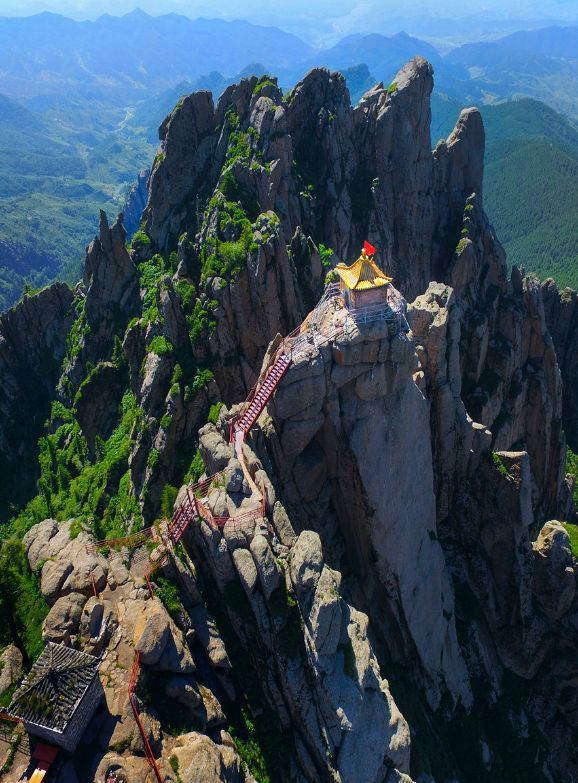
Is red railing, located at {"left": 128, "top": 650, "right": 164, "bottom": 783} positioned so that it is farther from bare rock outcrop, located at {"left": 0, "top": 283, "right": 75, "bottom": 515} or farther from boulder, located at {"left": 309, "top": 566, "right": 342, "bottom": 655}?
bare rock outcrop, located at {"left": 0, "top": 283, "right": 75, "bottom": 515}

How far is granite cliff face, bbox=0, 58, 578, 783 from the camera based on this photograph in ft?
106

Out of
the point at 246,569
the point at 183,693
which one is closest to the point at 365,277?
the point at 246,569

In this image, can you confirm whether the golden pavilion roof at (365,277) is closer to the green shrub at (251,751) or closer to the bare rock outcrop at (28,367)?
the green shrub at (251,751)

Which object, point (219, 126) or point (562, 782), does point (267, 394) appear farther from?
point (219, 126)

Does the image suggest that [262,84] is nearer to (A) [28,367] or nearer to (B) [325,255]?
(B) [325,255]

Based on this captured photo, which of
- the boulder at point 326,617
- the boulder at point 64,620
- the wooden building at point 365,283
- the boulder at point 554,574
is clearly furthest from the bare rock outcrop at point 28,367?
the boulder at point 554,574

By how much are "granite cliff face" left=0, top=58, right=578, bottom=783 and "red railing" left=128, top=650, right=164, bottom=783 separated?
50cm

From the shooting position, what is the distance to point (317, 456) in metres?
45.2

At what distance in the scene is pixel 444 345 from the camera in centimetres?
→ 5478

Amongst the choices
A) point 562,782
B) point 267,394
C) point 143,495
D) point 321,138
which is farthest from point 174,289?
point 562,782

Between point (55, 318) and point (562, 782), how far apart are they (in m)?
79.4

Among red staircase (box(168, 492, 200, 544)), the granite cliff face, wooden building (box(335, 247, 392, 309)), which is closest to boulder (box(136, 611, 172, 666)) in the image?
the granite cliff face

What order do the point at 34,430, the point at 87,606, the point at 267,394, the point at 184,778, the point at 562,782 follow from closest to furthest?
the point at 184,778 → the point at 87,606 → the point at 267,394 → the point at 562,782 → the point at 34,430

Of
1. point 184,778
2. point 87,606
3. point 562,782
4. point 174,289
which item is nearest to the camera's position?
point 184,778
